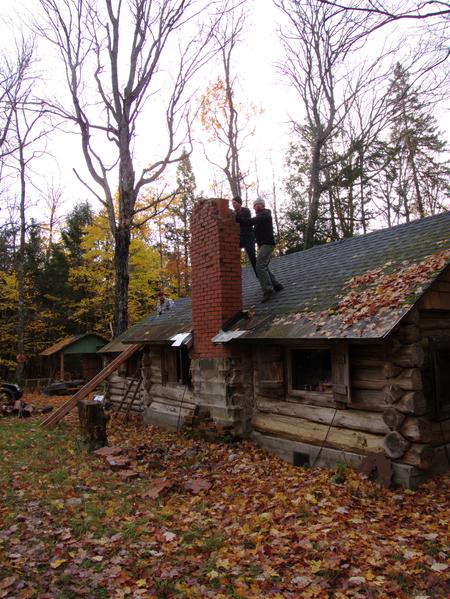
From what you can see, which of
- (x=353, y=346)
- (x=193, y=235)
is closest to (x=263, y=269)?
(x=193, y=235)

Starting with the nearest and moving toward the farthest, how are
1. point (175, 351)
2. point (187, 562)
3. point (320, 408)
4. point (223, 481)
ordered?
point (187, 562), point (223, 481), point (320, 408), point (175, 351)

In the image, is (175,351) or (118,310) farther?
(118,310)

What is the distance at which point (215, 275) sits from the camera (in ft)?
32.1

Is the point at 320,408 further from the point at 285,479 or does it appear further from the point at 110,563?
the point at 110,563

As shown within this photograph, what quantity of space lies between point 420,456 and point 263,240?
5202mm

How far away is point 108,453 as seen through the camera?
337 inches

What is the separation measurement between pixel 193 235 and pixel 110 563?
7388 mm

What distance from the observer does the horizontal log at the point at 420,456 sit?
6.32 metres

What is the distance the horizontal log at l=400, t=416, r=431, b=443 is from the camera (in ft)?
20.9

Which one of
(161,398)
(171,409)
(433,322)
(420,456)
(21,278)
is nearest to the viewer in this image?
(420,456)

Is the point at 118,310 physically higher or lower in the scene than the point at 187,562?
higher

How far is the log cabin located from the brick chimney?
0.03 metres

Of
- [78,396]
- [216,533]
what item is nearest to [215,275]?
[216,533]

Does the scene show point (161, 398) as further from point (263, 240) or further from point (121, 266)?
point (121, 266)
